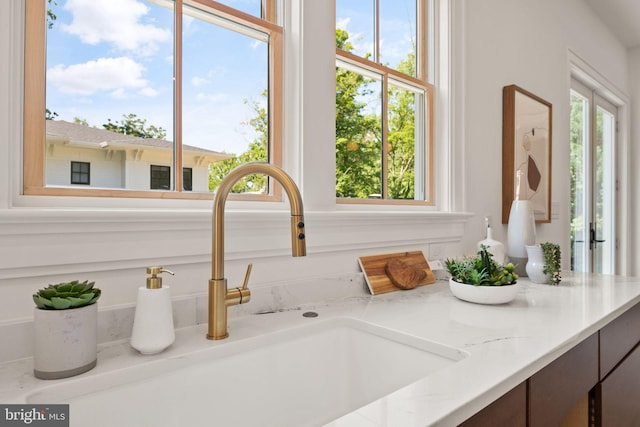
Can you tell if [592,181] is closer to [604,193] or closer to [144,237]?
[604,193]

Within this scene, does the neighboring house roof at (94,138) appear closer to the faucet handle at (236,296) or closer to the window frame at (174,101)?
the window frame at (174,101)

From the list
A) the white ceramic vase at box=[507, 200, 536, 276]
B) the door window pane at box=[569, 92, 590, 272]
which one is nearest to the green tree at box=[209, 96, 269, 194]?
the white ceramic vase at box=[507, 200, 536, 276]

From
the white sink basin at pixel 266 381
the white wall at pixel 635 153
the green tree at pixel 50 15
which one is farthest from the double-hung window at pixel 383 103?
the white wall at pixel 635 153

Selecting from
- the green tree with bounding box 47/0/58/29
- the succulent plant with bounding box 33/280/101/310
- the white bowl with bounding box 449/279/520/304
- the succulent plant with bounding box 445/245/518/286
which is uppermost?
the green tree with bounding box 47/0/58/29

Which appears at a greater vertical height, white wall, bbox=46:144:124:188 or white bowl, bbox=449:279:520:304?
white wall, bbox=46:144:124:188

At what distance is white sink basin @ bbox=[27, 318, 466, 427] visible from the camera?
2.15ft

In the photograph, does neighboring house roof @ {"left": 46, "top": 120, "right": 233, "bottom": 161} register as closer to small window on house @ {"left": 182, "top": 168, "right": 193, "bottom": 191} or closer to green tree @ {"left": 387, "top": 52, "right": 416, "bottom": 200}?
small window on house @ {"left": 182, "top": 168, "right": 193, "bottom": 191}

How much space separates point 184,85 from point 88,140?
0.94ft

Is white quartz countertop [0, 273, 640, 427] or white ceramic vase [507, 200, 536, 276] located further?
white ceramic vase [507, 200, 536, 276]

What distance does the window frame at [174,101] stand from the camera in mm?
778

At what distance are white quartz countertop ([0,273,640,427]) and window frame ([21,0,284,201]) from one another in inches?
13.6

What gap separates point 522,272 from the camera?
5.51 feet

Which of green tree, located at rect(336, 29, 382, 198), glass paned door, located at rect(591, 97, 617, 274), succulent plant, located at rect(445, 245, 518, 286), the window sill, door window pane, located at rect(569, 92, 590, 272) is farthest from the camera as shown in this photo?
glass paned door, located at rect(591, 97, 617, 274)

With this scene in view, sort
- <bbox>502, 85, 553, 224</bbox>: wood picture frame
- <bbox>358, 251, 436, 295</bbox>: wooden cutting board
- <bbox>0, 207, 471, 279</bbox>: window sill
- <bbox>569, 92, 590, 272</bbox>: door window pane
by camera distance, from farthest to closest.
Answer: <bbox>569, 92, 590, 272</bbox>: door window pane → <bbox>502, 85, 553, 224</bbox>: wood picture frame → <bbox>358, 251, 436, 295</bbox>: wooden cutting board → <bbox>0, 207, 471, 279</bbox>: window sill
